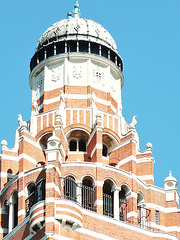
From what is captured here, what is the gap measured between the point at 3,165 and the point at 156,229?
37.5ft

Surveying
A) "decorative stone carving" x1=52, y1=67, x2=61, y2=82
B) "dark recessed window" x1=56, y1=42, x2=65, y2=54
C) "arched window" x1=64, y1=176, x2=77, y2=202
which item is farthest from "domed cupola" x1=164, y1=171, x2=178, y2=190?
"dark recessed window" x1=56, y1=42, x2=65, y2=54

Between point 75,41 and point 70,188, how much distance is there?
1400cm

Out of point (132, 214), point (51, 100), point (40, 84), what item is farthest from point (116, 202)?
point (40, 84)

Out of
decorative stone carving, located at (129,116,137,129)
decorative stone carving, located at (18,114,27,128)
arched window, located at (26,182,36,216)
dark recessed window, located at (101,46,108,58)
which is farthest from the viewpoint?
dark recessed window, located at (101,46,108,58)

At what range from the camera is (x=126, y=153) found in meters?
73.4

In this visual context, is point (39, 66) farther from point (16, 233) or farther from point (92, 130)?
point (16, 233)

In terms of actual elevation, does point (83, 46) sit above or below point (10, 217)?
above

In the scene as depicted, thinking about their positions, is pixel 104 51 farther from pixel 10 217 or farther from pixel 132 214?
pixel 10 217

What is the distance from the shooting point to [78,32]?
7919cm

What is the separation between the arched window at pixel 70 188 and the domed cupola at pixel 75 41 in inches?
505

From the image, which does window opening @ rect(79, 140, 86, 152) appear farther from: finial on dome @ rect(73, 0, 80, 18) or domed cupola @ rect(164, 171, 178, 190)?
finial on dome @ rect(73, 0, 80, 18)

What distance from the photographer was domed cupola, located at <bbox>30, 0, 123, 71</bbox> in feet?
258

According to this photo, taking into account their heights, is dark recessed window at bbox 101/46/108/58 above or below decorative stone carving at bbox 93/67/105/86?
above

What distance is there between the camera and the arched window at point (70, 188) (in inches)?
2704
